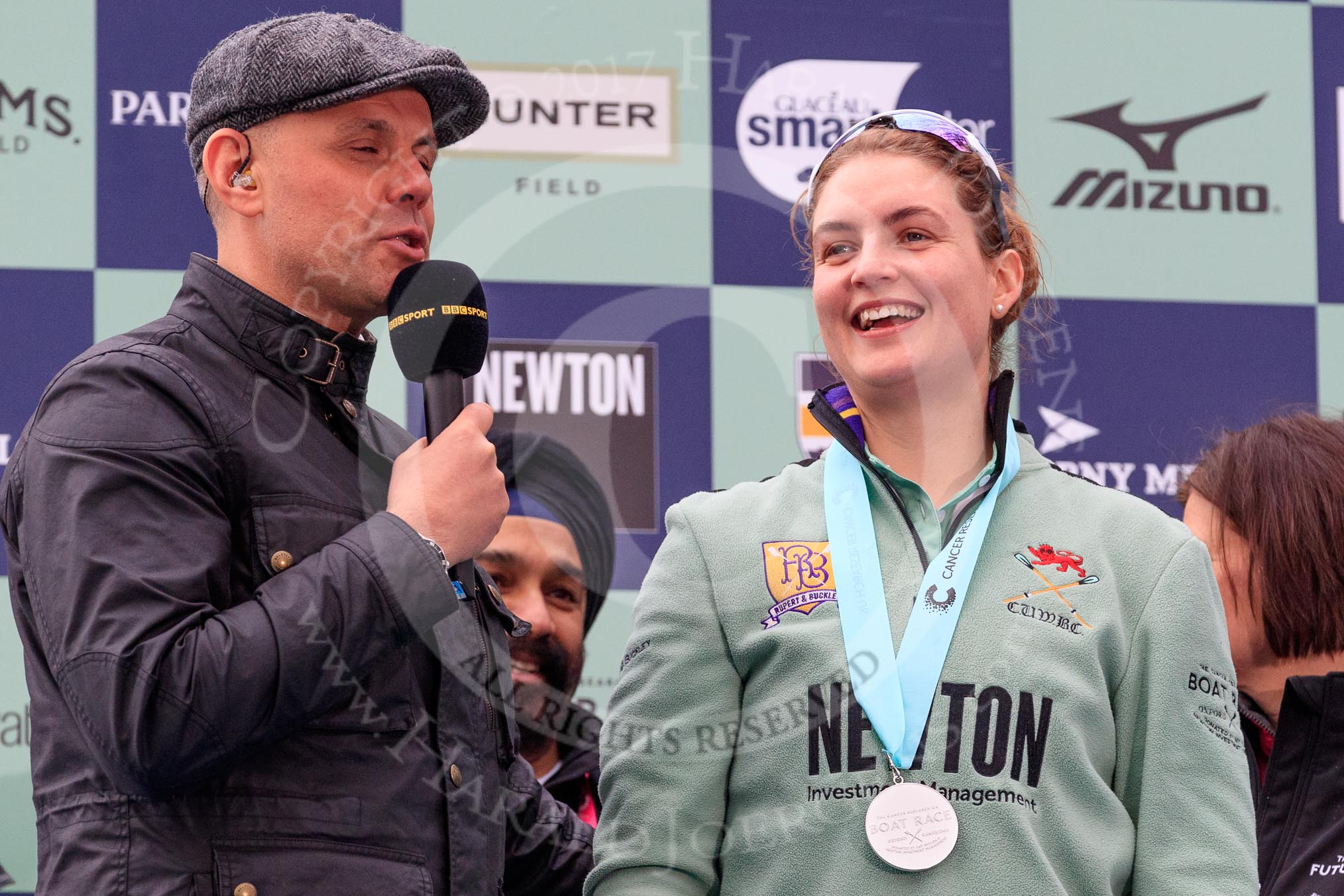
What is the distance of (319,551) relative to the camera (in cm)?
164

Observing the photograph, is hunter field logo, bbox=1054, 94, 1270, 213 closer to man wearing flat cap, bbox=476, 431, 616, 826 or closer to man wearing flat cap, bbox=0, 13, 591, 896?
man wearing flat cap, bbox=476, 431, 616, 826

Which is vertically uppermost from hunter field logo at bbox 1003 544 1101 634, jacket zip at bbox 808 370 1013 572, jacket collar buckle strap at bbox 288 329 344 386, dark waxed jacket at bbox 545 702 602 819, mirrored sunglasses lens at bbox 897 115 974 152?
mirrored sunglasses lens at bbox 897 115 974 152

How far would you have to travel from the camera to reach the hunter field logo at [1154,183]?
347cm

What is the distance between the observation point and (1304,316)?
348 cm

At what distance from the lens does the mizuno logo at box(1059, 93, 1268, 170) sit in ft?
11.4

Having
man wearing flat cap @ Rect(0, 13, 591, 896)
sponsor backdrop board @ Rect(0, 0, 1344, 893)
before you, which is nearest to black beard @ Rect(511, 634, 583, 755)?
sponsor backdrop board @ Rect(0, 0, 1344, 893)

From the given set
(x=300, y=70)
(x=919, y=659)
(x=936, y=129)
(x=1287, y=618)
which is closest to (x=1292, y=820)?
(x=1287, y=618)

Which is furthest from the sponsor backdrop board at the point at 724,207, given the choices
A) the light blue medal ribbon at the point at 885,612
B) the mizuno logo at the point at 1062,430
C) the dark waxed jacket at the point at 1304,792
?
the light blue medal ribbon at the point at 885,612

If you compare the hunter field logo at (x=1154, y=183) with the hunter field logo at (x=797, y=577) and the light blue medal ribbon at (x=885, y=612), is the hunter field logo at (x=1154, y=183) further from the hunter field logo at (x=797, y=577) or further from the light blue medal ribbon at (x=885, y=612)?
the hunter field logo at (x=797, y=577)

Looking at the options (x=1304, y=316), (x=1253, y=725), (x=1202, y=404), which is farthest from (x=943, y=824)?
(x=1304, y=316)

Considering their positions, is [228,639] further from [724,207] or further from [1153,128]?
[1153,128]

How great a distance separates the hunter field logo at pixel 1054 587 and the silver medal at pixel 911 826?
24cm

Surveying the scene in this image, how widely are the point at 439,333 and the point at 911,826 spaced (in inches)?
30.2

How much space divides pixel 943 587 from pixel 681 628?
0.30 metres
